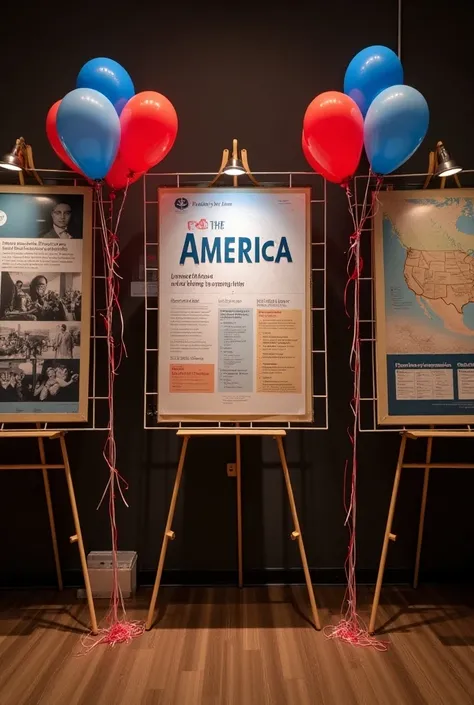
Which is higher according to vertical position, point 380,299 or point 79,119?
point 79,119

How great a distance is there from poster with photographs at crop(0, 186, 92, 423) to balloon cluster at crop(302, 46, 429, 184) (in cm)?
108

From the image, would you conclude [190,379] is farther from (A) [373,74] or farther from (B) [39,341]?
(A) [373,74]

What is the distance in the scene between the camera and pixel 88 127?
1.94 m

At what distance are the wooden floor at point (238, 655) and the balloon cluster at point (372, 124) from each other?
1930 mm

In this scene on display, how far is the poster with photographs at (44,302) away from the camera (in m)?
2.30

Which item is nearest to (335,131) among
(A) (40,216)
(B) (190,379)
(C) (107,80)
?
(C) (107,80)

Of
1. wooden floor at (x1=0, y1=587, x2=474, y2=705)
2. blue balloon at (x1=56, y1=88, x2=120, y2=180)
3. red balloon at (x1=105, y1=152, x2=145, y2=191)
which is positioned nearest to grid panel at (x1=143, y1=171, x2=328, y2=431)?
red balloon at (x1=105, y1=152, x2=145, y2=191)

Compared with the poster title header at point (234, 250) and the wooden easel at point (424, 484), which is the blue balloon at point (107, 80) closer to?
the poster title header at point (234, 250)

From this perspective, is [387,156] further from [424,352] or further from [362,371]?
[362,371]

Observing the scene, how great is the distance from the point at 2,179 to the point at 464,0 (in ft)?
8.53

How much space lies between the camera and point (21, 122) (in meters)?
2.66

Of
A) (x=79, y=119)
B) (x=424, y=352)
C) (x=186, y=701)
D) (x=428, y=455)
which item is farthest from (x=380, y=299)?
(x=186, y=701)

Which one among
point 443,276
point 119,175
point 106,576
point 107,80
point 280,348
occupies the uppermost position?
point 107,80

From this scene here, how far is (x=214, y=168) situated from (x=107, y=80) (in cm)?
69
